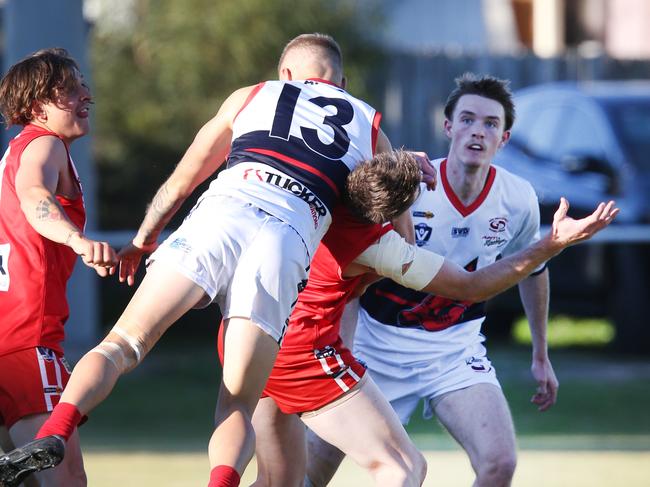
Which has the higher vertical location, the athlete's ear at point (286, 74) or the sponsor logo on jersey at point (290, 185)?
the athlete's ear at point (286, 74)

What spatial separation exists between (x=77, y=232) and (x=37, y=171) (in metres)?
0.32

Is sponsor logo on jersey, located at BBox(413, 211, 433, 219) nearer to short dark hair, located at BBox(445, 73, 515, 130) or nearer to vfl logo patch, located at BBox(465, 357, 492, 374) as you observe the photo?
short dark hair, located at BBox(445, 73, 515, 130)

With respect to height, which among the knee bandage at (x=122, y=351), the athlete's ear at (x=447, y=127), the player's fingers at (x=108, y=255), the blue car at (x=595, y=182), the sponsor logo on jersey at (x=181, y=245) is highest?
the athlete's ear at (x=447, y=127)

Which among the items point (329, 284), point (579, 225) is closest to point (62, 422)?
point (329, 284)

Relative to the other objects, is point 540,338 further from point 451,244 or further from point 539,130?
point 539,130

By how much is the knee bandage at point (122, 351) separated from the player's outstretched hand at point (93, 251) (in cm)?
31

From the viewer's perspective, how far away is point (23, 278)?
16.5ft

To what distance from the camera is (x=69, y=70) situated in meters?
5.20

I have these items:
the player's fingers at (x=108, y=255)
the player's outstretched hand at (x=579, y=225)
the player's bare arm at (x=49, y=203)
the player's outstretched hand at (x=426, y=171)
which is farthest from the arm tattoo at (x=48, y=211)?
the player's outstretched hand at (x=579, y=225)

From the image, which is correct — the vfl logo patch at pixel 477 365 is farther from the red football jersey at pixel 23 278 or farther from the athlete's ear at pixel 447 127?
the red football jersey at pixel 23 278

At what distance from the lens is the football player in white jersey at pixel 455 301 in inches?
229

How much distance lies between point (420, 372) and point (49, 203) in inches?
76.4

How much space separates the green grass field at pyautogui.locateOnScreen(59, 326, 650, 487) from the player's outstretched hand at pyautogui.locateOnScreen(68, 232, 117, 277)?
2.74 m

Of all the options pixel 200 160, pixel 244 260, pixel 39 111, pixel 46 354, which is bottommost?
pixel 46 354
